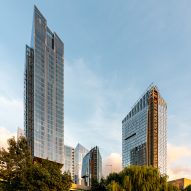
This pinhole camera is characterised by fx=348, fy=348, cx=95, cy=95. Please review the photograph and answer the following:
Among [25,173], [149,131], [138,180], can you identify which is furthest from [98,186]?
[149,131]

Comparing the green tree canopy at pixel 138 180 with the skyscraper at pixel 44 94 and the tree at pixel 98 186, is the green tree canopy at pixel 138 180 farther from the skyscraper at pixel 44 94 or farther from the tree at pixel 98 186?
the skyscraper at pixel 44 94

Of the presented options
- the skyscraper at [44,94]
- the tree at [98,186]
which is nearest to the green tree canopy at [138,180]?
the tree at [98,186]

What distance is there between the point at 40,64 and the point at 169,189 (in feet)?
238

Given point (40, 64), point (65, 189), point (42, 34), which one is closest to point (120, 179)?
point (65, 189)

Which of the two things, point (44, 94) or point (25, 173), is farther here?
point (44, 94)

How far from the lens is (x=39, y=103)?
99188 millimetres

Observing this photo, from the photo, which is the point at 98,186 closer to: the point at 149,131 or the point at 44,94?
the point at 44,94

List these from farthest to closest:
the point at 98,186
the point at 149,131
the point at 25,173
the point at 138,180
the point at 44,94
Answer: the point at 149,131 < the point at 44,94 < the point at 98,186 < the point at 138,180 < the point at 25,173

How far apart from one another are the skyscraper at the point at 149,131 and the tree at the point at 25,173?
335 feet

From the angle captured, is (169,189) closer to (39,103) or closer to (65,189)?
(65,189)

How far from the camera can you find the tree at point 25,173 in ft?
98.2

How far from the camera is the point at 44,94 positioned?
334ft

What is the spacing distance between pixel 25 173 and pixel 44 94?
236 ft

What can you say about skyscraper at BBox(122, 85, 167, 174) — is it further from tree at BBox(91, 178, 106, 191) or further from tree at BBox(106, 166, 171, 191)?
tree at BBox(106, 166, 171, 191)
